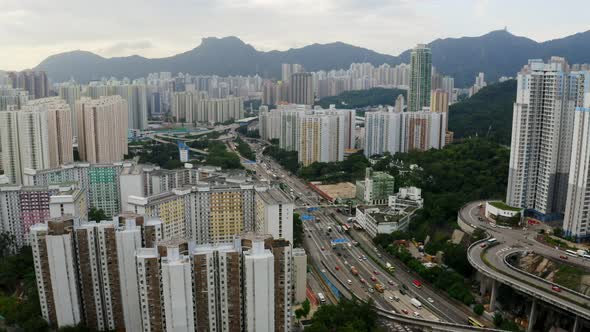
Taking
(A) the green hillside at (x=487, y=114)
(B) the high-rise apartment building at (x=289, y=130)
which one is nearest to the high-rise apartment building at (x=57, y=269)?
(B) the high-rise apartment building at (x=289, y=130)

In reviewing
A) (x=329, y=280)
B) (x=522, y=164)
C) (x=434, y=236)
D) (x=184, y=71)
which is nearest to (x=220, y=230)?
(x=329, y=280)

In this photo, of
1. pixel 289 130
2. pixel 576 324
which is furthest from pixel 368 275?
pixel 289 130

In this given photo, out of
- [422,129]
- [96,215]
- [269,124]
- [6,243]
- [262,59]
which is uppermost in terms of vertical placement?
[262,59]

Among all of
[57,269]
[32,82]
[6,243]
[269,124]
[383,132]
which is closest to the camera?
[57,269]

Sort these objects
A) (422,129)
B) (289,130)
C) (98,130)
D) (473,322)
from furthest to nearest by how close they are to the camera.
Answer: (289,130) → (422,129) → (98,130) → (473,322)

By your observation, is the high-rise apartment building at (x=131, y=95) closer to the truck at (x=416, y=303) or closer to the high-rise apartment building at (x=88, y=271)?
the high-rise apartment building at (x=88, y=271)

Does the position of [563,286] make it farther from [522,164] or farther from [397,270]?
[522,164]

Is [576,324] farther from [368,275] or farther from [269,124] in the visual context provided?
[269,124]
